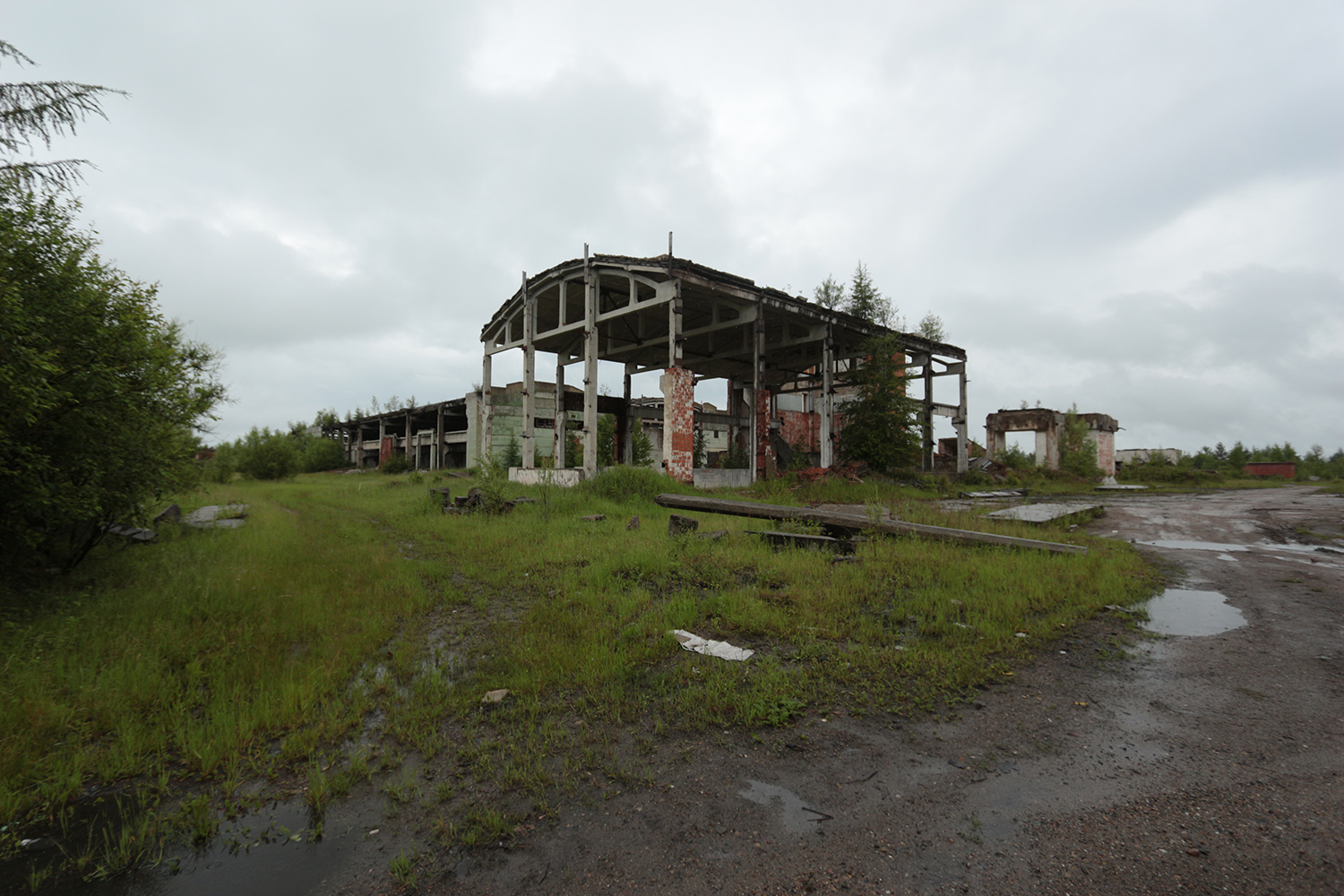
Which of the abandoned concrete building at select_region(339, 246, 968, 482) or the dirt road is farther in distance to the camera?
the abandoned concrete building at select_region(339, 246, 968, 482)

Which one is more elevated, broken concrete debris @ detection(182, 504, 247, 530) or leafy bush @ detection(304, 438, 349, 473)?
leafy bush @ detection(304, 438, 349, 473)

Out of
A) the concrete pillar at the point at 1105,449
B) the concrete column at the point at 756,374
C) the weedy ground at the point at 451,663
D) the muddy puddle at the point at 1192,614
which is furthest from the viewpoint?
the concrete pillar at the point at 1105,449

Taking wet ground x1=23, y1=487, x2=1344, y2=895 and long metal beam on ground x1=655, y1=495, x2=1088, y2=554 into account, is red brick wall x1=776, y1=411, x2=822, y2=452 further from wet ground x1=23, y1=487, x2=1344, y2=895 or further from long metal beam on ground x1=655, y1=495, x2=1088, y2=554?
wet ground x1=23, y1=487, x2=1344, y2=895

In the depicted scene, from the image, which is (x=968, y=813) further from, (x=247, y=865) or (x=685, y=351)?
(x=685, y=351)

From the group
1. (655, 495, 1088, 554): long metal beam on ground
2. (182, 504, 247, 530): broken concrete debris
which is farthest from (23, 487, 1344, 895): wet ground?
(182, 504, 247, 530): broken concrete debris

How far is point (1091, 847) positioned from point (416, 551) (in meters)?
7.53

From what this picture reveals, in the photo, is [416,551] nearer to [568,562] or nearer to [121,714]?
[568,562]

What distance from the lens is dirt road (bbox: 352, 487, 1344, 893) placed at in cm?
185

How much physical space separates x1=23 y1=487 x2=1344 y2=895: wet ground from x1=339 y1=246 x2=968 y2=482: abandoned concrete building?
11.1 meters

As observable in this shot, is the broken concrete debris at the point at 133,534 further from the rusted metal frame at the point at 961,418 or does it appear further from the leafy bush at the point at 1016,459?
the leafy bush at the point at 1016,459

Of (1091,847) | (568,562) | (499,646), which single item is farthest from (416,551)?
(1091,847)

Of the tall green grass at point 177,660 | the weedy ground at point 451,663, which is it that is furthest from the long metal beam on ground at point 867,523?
the tall green grass at point 177,660

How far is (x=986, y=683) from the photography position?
3.38 meters

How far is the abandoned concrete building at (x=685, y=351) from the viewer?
14.0 meters
